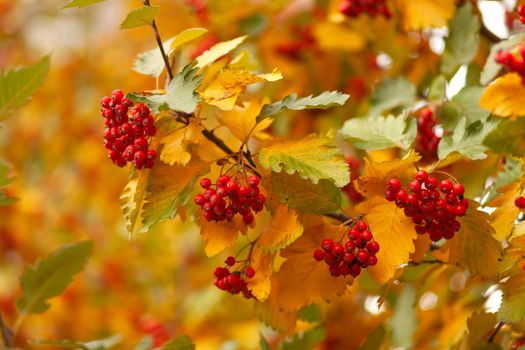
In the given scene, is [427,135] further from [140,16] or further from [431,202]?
[140,16]

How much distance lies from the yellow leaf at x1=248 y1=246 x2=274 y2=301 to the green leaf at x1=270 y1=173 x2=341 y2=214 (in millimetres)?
78

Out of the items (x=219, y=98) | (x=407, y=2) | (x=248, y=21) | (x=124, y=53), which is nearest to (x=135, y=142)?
(x=219, y=98)

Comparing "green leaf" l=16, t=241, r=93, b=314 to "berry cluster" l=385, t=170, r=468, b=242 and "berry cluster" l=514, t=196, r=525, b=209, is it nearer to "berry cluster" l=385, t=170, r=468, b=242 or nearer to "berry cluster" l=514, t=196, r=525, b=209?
"berry cluster" l=385, t=170, r=468, b=242

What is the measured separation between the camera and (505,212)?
912 millimetres

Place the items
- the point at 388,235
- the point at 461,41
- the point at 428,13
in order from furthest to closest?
the point at 428,13 → the point at 461,41 → the point at 388,235

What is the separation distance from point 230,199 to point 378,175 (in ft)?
0.64

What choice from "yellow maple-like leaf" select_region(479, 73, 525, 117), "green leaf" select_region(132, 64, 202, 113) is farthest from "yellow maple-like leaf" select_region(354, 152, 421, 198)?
"green leaf" select_region(132, 64, 202, 113)

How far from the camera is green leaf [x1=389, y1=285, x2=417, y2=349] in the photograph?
1353 millimetres

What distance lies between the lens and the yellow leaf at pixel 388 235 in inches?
34.6

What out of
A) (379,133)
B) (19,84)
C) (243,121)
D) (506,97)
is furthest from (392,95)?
(19,84)

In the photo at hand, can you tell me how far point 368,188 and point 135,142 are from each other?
0.31m

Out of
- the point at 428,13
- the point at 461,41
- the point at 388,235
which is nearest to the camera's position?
the point at 388,235

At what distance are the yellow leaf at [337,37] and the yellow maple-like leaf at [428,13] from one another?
0.23 m

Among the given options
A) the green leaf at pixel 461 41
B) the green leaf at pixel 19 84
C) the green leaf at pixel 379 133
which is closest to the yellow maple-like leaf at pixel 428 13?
the green leaf at pixel 461 41
